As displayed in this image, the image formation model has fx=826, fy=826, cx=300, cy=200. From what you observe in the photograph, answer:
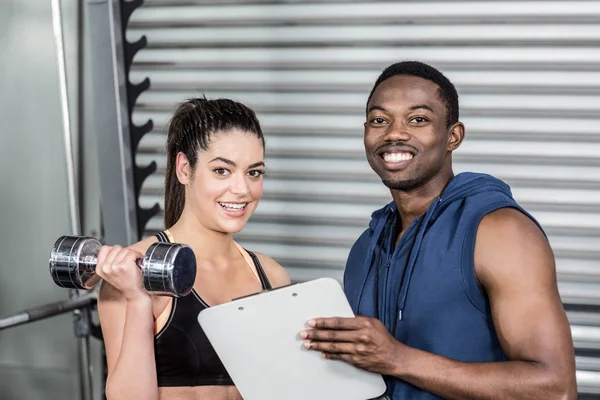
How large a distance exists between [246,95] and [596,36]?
56.0 inches

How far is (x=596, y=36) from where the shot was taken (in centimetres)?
309

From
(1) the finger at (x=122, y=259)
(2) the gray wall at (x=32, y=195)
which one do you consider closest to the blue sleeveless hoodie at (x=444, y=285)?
(1) the finger at (x=122, y=259)

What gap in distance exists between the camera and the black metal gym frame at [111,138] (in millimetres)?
3500

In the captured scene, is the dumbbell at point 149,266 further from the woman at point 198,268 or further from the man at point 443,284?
the man at point 443,284

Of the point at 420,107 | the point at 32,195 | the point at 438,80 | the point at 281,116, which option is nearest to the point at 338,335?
the point at 420,107

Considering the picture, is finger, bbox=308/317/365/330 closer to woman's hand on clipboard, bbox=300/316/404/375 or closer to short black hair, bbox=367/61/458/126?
woman's hand on clipboard, bbox=300/316/404/375

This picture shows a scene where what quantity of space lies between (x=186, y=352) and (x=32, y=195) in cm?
219

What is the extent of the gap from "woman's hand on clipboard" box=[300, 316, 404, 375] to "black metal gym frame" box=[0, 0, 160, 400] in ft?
5.94

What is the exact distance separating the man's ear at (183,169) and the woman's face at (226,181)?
3 cm

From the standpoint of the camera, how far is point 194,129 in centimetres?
226

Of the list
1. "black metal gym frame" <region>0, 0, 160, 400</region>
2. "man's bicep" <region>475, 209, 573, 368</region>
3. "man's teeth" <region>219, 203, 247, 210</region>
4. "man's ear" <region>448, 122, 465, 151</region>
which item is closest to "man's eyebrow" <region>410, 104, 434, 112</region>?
"man's ear" <region>448, 122, 465, 151</region>

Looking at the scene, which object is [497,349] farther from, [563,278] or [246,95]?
[246,95]

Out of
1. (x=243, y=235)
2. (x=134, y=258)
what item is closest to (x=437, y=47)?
(x=243, y=235)

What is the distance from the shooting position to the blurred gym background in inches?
125
